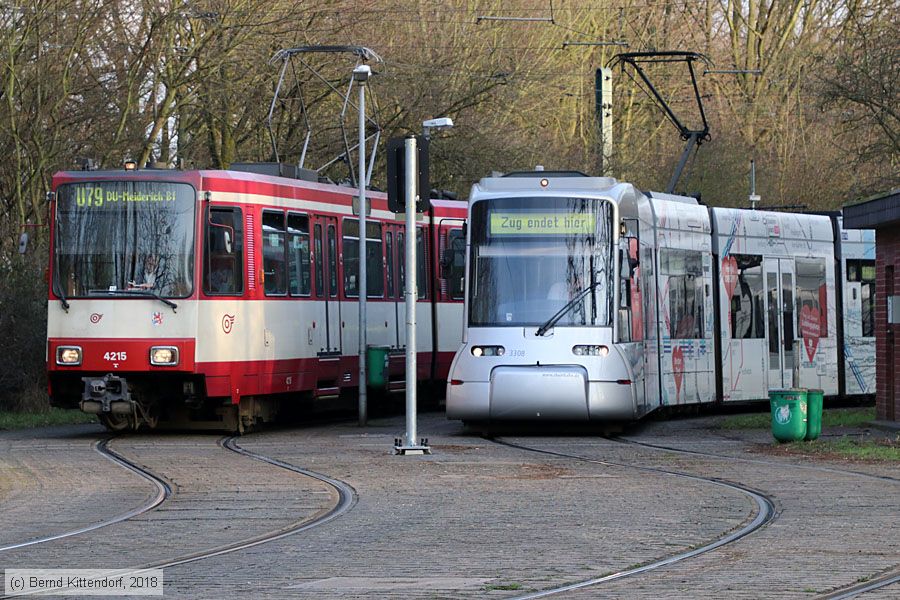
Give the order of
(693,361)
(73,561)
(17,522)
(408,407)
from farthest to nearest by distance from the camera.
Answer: (693,361) → (408,407) → (17,522) → (73,561)

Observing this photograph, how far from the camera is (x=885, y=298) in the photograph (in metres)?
22.6

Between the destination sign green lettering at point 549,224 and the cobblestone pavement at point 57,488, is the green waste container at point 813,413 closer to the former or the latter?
the destination sign green lettering at point 549,224

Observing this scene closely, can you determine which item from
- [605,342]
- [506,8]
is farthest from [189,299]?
[506,8]

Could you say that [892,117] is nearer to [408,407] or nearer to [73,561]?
[408,407]

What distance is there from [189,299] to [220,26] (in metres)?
13.0

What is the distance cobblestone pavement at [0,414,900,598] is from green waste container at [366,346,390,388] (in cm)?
544

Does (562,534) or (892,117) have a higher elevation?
(892,117)

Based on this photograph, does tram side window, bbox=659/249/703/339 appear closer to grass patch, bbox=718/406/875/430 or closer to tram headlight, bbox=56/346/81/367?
grass patch, bbox=718/406/875/430

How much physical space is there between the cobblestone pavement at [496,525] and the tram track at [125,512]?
0.50ft

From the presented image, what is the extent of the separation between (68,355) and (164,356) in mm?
1230

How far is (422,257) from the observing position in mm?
28047

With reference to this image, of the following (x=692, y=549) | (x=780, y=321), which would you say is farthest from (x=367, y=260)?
(x=692, y=549)

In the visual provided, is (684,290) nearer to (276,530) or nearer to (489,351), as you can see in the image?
(489,351)

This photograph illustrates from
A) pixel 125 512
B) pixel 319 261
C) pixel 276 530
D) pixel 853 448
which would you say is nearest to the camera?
pixel 276 530
